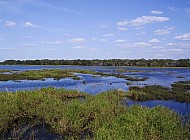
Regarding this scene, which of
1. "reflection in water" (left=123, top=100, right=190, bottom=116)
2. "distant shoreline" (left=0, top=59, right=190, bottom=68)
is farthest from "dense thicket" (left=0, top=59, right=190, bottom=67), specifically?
"reflection in water" (left=123, top=100, right=190, bottom=116)

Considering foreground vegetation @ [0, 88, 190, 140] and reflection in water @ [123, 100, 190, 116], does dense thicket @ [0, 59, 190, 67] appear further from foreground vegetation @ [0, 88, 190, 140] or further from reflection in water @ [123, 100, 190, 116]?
foreground vegetation @ [0, 88, 190, 140]

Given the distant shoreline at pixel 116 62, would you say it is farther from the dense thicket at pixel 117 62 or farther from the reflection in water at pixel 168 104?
the reflection in water at pixel 168 104

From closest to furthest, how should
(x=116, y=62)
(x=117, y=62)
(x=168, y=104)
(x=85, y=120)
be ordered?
(x=85, y=120) → (x=168, y=104) → (x=117, y=62) → (x=116, y=62)

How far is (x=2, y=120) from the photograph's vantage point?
1408 centimetres

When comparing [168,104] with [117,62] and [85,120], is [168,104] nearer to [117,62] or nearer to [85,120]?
[85,120]

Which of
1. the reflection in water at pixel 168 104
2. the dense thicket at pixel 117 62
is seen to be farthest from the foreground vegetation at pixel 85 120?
the dense thicket at pixel 117 62

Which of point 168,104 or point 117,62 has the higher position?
point 117,62

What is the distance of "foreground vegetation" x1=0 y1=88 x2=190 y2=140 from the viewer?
1141 centimetres

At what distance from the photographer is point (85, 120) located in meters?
15.1

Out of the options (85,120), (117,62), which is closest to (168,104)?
(85,120)

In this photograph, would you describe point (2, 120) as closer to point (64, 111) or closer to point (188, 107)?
point (64, 111)

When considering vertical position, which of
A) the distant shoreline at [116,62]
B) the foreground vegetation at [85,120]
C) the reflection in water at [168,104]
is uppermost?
the distant shoreline at [116,62]

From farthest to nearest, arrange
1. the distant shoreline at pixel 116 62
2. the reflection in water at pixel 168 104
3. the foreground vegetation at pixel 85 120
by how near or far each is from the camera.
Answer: the distant shoreline at pixel 116 62
the reflection in water at pixel 168 104
the foreground vegetation at pixel 85 120

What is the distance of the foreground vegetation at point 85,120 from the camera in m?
11.4
